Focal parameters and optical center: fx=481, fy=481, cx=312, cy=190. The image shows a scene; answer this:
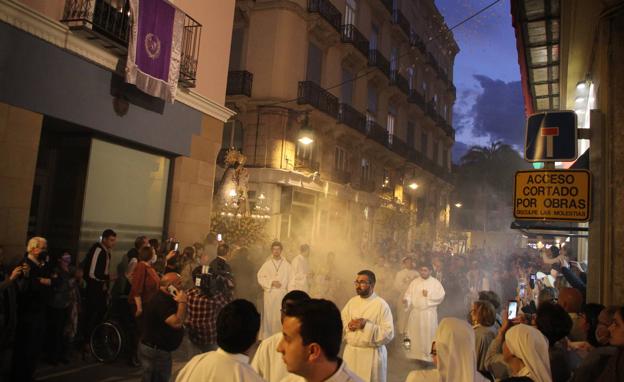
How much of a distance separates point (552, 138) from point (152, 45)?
7.25 meters

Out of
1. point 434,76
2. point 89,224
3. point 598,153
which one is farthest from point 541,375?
point 434,76

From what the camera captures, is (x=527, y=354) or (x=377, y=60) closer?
(x=527, y=354)

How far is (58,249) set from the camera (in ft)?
29.2

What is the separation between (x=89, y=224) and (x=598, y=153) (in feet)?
27.4

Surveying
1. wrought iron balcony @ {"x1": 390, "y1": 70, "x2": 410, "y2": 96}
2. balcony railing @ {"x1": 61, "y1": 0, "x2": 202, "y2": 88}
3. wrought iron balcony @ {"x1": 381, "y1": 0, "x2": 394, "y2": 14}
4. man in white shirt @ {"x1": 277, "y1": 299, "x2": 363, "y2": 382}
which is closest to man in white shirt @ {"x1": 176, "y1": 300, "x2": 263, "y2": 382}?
man in white shirt @ {"x1": 277, "y1": 299, "x2": 363, "y2": 382}

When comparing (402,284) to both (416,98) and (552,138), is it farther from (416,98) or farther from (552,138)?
(416,98)

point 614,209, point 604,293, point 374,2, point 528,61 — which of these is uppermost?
point 374,2

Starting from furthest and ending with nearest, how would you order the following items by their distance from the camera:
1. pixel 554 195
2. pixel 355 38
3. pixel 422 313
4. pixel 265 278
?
pixel 355 38 < pixel 265 278 < pixel 422 313 < pixel 554 195

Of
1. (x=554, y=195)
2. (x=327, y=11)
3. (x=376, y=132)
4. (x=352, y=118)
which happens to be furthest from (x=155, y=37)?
(x=376, y=132)

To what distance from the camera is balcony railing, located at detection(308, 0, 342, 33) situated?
20.2m

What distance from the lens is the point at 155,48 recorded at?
9.38 metres

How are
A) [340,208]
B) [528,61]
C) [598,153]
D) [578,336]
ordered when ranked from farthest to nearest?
[340,208]
[528,61]
[598,153]
[578,336]

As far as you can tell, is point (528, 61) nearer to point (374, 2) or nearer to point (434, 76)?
point (374, 2)

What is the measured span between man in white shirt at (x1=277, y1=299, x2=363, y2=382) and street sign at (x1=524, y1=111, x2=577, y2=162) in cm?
449
